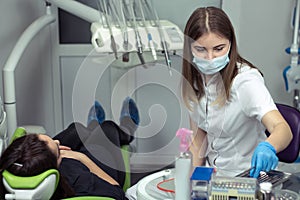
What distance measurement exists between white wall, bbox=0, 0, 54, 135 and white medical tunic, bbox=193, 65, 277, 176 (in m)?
1.23

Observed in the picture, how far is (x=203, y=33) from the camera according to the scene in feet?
4.87

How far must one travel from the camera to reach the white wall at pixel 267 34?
272 centimetres

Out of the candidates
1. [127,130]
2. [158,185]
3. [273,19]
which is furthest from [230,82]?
[273,19]

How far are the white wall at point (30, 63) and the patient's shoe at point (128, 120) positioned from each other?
22.3 inches

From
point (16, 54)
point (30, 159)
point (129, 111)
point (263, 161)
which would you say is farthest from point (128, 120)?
point (263, 161)

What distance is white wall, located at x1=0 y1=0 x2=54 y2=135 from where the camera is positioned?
2.51 meters

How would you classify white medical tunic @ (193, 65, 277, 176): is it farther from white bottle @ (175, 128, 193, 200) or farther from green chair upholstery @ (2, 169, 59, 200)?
green chair upholstery @ (2, 169, 59, 200)

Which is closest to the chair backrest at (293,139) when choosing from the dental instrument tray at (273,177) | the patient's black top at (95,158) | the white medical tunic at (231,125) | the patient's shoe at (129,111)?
the white medical tunic at (231,125)

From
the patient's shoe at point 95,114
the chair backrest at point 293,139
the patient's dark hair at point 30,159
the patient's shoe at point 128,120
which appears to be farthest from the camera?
the patient's shoe at point 95,114

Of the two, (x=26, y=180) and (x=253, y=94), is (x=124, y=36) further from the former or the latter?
(x=26, y=180)

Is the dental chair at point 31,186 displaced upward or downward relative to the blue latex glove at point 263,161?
downward

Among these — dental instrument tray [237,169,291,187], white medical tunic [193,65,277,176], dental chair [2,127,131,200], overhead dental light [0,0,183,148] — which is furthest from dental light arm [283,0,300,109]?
dental chair [2,127,131,200]

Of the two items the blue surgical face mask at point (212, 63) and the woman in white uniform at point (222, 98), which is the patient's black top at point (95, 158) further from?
the blue surgical face mask at point (212, 63)

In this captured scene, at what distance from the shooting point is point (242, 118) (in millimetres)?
1597
